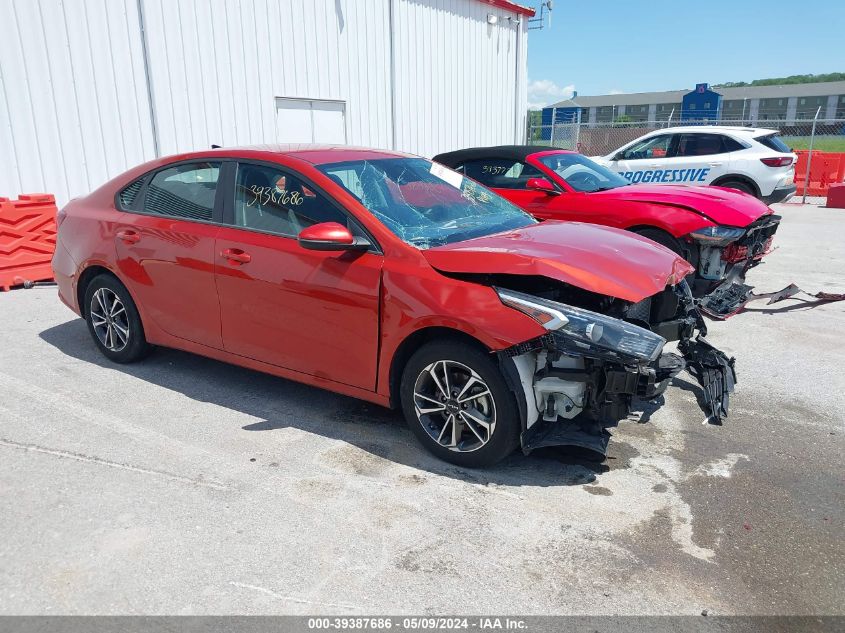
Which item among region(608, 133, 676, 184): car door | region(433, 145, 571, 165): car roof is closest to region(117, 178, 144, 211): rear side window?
region(433, 145, 571, 165): car roof

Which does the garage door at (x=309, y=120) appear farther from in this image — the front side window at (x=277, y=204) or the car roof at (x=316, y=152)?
the front side window at (x=277, y=204)

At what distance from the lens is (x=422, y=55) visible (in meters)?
13.8

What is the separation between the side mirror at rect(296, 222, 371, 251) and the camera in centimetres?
372

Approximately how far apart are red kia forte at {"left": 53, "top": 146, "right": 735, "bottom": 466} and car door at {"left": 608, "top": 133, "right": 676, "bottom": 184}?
894 centimetres

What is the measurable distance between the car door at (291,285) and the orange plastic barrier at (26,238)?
460cm

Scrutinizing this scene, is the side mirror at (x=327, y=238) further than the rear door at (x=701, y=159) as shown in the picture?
No

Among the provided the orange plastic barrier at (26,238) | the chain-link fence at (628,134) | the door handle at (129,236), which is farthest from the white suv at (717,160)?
the door handle at (129,236)

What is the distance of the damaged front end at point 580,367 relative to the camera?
3.30 m

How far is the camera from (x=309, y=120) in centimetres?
1180

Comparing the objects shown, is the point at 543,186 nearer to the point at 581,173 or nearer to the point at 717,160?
the point at 581,173

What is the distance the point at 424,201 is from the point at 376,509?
199 cm

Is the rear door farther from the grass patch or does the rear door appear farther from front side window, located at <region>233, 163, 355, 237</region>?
the grass patch

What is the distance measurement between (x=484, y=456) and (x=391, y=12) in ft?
36.9

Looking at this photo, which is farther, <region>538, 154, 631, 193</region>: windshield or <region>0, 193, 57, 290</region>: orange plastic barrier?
<region>538, 154, 631, 193</region>: windshield
